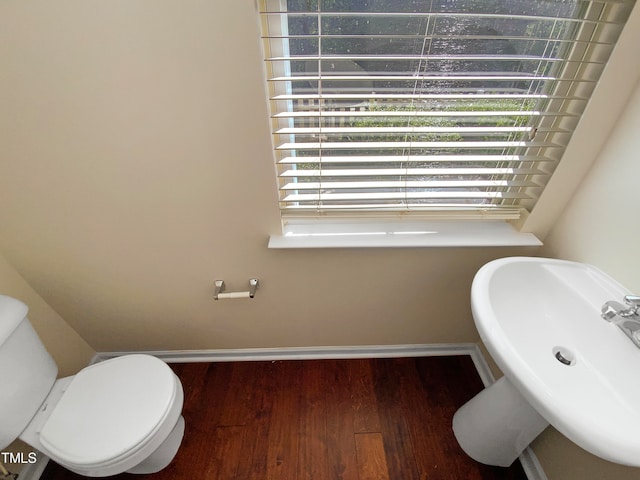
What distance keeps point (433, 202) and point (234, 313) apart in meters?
1.00

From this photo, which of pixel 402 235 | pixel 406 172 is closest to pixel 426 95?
pixel 406 172

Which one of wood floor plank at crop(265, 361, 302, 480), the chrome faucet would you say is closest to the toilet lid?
wood floor plank at crop(265, 361, 302, 480)

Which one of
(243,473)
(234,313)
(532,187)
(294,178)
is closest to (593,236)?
(532,187)

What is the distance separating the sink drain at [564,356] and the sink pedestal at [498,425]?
22cm

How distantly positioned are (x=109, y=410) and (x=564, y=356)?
1.47 metres

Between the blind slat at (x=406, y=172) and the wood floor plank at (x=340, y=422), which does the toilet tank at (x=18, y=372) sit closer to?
the blind slat at (x=406, y=172)

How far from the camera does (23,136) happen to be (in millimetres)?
864

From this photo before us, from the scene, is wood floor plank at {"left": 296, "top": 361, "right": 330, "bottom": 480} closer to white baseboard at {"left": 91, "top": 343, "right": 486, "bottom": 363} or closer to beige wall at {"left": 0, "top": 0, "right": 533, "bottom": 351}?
white baseboard at {"left": 91, "top": 343, "right": 486, "bottom": 363}

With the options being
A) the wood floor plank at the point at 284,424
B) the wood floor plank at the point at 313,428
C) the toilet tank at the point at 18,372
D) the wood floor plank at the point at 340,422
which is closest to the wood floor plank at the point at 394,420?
the wood floor plank at the point at 340,422

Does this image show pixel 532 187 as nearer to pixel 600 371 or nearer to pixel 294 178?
pixel 600 371

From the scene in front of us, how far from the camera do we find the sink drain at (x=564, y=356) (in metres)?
0.84

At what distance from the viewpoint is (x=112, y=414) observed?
1001 mm

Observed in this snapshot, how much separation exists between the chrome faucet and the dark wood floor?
2.74ft

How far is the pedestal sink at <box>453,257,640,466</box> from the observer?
23.4 inches
